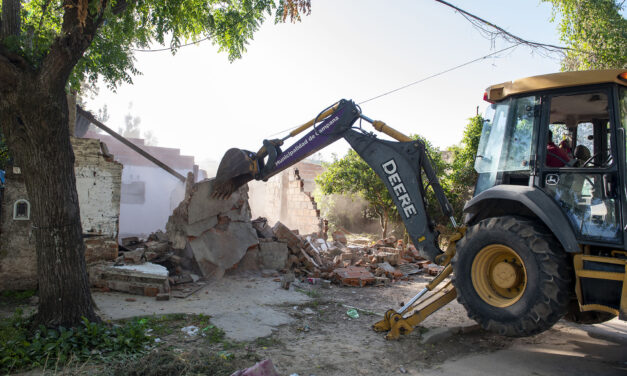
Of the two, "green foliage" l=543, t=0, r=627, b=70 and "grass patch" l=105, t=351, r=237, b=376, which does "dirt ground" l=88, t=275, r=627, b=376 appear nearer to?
"grass patch" l=105, t=351, r=237, b=376

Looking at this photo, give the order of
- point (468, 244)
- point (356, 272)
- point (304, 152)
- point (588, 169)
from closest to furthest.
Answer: point (588, 169) → point (468, 244) → point (304, 152) → point (356, 272)

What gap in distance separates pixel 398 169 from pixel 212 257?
4796 mm

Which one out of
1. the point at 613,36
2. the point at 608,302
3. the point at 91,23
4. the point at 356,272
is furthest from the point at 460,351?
the point at 613,36

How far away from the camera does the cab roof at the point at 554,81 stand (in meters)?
3.74

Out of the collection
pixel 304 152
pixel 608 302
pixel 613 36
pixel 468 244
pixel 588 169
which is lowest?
pixel 608 302

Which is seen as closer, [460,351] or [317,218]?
[460,351]

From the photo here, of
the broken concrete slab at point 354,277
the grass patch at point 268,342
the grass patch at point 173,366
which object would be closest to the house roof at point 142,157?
the broken concrete slab at point 354,277

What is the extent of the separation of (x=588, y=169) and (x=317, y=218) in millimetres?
11369

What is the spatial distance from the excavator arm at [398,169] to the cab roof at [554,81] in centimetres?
111

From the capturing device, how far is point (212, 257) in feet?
27.5

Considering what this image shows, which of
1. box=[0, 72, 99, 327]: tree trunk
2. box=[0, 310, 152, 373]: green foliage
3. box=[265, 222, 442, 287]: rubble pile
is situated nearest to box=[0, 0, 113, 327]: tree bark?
box=[0, 72, 99, 327]: tree trunk

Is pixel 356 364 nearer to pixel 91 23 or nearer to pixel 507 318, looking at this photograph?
pixel 507 318

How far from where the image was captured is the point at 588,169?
3787mm

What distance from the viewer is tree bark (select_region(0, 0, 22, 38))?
462 cm
